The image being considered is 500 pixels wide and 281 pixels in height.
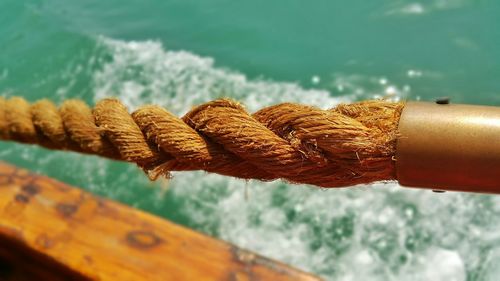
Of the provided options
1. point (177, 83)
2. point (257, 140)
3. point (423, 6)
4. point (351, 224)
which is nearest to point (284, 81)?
point (177, 83)

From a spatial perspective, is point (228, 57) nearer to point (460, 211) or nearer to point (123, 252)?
point (460, 211)

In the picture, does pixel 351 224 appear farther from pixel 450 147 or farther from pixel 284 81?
pixel 450 147

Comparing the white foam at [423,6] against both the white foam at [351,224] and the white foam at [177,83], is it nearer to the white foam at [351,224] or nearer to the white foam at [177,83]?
the white foam at [351,224]

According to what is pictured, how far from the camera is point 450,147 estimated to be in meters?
0.82

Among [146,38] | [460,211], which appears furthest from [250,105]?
[460,211]

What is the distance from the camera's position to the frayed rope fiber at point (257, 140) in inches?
36.4

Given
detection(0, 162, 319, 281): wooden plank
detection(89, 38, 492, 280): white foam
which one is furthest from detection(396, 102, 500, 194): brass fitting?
detection(89, 38, 492, 280): white foam

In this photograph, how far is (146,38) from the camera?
15.9ft

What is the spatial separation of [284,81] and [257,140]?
10.8 ft

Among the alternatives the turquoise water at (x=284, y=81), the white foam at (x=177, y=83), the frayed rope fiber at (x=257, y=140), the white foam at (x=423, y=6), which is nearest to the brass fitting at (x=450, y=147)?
the frayed rope fiber at (x=257, y=140)

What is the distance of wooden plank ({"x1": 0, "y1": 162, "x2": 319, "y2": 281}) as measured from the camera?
1.54m

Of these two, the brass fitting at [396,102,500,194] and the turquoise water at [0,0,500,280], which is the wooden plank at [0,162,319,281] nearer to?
the brass fitting at [396,102,500,194]

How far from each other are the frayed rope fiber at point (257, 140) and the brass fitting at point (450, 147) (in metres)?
0.03

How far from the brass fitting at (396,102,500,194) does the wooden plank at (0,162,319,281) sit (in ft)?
2.42
